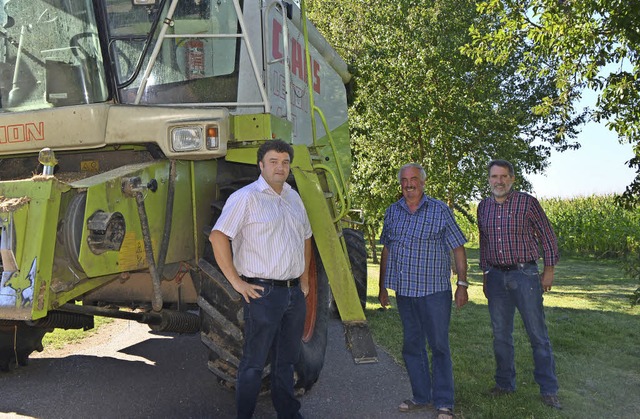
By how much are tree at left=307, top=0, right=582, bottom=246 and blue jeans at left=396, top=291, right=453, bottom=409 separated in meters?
8.25

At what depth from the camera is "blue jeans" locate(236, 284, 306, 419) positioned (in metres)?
3.65

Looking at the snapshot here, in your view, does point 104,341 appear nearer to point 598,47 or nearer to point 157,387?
point 157,387

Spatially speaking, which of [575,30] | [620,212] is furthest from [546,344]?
[620,212]

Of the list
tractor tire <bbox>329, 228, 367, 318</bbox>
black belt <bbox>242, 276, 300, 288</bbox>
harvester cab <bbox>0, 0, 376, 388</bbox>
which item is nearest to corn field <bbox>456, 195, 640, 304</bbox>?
tractor tire <bbox>329, 228, 367, 318</bbox>

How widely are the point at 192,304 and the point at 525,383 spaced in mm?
2771

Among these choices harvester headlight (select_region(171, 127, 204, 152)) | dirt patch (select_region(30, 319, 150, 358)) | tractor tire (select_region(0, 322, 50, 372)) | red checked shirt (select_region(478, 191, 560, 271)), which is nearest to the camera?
harvester headlight (select_region(171, 127, 204, 152))

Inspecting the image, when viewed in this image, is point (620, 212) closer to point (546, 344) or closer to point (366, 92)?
point (366, 92)

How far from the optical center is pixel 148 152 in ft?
14.1

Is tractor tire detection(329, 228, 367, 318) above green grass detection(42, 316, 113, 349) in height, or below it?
above

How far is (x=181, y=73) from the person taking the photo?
4367mm

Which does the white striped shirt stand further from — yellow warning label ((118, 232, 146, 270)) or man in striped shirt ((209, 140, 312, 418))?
yellow warning label ((118, 232, 146, 270))

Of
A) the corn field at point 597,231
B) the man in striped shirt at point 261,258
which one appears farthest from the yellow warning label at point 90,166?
the corn field at point 597,231

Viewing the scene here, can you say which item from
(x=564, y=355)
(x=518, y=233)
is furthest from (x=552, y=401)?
(x=564, y=355)

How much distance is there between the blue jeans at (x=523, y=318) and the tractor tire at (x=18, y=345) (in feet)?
12.2
